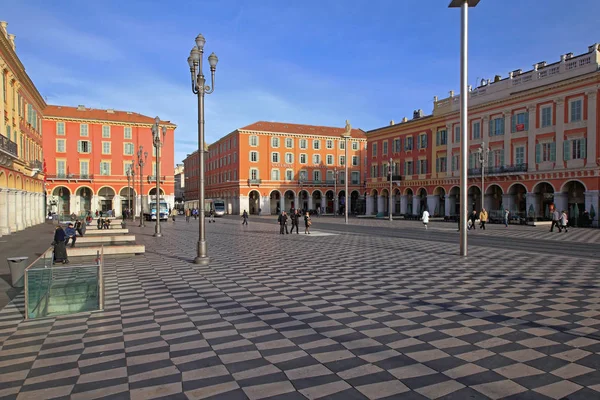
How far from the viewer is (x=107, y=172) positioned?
5881cm

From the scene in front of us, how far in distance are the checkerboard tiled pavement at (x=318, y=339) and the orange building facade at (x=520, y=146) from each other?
30019 mm

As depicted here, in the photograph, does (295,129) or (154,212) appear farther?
(295,129)

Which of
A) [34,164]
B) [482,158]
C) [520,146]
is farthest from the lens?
[520,146]

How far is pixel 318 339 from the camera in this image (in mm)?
5902

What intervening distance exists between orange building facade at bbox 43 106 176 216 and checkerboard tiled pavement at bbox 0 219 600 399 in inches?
2022

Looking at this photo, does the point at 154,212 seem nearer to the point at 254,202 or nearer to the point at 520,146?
the point at 254,202

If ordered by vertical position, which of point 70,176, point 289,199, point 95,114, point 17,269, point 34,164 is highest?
point 95,114

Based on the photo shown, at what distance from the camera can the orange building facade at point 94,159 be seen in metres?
56.4

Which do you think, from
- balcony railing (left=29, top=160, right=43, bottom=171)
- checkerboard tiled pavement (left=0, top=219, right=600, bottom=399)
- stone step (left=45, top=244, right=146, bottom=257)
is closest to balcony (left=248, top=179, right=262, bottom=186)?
balcony railing (left=29, top=160, right=43, bottom=171)

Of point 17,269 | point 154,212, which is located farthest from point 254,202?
point 17,269

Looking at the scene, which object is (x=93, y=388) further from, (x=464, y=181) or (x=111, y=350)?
(x=464, y=181)

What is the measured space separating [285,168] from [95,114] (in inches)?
1199

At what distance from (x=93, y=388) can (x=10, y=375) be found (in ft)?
3.94

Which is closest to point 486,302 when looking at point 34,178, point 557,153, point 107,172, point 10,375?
point 10,375
